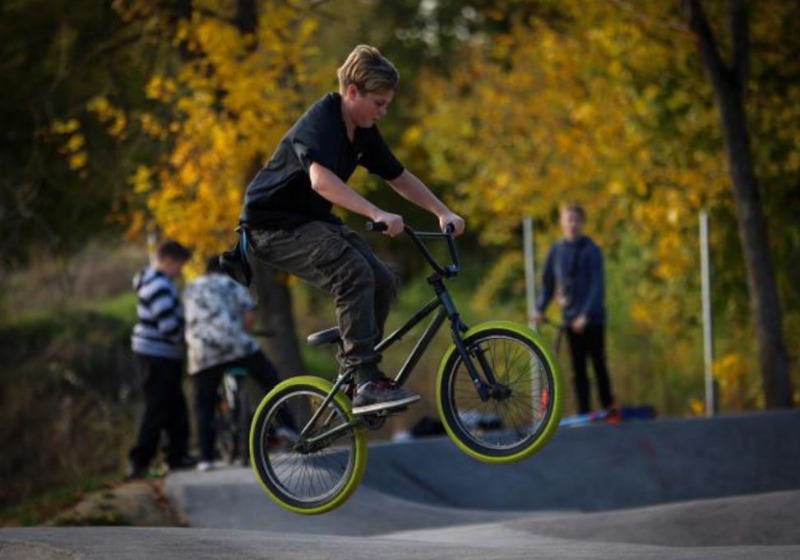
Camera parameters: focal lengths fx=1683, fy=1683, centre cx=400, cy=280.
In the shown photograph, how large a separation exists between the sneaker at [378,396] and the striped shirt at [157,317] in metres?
5.34

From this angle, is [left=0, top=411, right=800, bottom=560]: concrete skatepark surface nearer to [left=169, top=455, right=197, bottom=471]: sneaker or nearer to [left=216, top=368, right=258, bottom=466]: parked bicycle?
[left=216, top=368, right=258, bottom=466]: parked bicycle

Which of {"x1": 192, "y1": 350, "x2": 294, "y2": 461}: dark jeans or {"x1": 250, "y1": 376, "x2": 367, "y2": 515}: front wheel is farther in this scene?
{"x1": 192, "y1": 350, "x2": 294, "y2": 461}: dark jeans

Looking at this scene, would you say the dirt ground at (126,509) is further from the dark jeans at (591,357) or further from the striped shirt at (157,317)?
the dark jeans at (591,357)

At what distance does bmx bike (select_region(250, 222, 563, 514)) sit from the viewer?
25.4ft

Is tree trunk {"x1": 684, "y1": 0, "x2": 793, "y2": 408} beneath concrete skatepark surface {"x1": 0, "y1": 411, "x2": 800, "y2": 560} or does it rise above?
above

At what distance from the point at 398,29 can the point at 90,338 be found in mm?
15625

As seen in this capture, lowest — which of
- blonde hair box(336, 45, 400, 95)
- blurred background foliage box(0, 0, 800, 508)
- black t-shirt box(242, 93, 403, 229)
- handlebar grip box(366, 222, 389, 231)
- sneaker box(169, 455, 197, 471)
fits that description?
sneaker box(169, 455, 197, 471)

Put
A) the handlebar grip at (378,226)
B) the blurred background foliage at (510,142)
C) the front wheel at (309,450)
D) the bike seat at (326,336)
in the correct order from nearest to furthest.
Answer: the handlebar grip at (378,226) < the bike seat at (326,336) < the front wheel at (309,450) < the blurred background foliage at (510,142)

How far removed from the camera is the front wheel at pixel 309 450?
820cm

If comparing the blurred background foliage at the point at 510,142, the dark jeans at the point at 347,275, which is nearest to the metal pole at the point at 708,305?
the blurred background foliage at the point at 510,142

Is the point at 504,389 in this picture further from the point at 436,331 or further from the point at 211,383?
the point at 211,383

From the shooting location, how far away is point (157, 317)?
13.2 m

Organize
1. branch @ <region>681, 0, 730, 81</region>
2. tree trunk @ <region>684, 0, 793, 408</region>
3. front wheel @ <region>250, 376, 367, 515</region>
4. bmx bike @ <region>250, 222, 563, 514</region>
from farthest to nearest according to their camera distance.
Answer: tree trunk @ <region>684, 0, 793, 408</region>
branch @ <region>681, 0, 730, 81</region>
front wheel @ <region>250, 376, 367, 515</region>
bmx bike @ <region>250, 222, 563, 514</region>

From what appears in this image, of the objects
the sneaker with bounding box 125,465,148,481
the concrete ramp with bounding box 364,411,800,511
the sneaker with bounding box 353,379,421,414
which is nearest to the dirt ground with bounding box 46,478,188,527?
the sneaker with bounding box 125,465,148,481
